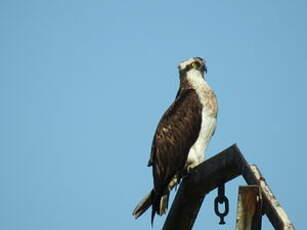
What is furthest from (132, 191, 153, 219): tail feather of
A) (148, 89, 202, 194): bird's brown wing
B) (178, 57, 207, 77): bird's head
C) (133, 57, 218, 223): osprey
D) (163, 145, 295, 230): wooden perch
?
(178, 57, 207, 77): bird's head

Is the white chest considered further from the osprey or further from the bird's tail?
the bird's tail

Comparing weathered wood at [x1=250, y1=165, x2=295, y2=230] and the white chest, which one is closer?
weathered wood at [x1=250, y1=165, x2=295, y2=230]

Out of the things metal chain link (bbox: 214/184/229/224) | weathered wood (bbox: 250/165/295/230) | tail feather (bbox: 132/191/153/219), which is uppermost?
tail feather (bbox: 132/191/153/219)

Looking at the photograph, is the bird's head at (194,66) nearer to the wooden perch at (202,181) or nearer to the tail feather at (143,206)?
the tail feather at (143,206)

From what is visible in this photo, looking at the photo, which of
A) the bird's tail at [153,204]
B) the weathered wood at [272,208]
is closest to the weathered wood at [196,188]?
the weathered wood at [272,208]

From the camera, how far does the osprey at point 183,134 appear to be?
8312mm

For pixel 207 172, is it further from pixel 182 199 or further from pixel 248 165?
pixel 248 165

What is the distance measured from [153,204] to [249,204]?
350 centimetres

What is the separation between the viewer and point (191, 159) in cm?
852

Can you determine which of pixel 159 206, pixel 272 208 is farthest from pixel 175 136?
pixel 272 208

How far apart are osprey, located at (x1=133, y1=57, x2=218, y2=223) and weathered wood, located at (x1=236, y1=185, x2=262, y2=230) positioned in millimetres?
3839

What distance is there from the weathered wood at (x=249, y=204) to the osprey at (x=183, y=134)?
3839mm

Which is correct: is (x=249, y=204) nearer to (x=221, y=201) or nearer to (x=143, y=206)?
(x=221, y=201)

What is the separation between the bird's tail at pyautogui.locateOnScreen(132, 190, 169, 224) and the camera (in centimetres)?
677
